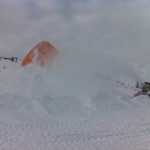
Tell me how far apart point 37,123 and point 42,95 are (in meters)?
3.17

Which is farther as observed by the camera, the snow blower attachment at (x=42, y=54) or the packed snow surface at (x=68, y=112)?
the snow blower attachment at (x=42, y=54)

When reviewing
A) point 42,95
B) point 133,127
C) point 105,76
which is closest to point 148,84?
point 105,76

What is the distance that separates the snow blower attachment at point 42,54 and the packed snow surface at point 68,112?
59 cm

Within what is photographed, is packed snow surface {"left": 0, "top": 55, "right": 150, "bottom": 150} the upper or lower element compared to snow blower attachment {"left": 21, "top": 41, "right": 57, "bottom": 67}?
lower

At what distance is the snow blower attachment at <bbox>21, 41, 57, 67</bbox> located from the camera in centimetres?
1753

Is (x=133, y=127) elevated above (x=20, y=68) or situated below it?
below

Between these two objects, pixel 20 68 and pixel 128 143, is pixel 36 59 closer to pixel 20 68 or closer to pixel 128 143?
pixel 20 68

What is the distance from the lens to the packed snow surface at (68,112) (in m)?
9.16

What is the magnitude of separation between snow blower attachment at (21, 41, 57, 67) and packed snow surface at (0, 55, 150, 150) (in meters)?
0.59

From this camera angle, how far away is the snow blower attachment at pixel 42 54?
57.5 feet

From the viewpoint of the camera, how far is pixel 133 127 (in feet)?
36.9

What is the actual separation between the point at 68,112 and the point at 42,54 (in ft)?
17.0

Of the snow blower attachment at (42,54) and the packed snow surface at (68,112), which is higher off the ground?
the snow blower attachment at (42,54)

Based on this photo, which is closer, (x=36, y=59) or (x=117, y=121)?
(x=117, y=121)
